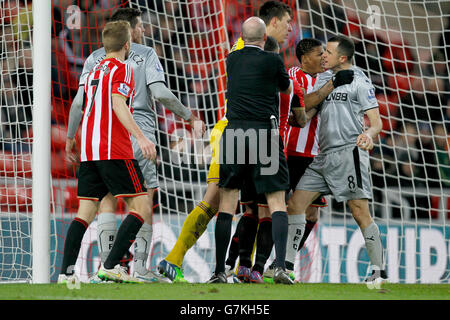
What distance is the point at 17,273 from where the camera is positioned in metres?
6.38

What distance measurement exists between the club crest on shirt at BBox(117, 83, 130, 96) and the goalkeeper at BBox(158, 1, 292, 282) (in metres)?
0.75

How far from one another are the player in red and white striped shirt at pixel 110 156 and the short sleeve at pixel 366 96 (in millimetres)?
1539

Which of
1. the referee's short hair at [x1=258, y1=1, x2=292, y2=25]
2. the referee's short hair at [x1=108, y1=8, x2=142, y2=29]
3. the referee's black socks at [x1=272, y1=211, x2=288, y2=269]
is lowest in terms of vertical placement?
the referee's black socks at [x1=272, y1=211, x2=288, y2=269]

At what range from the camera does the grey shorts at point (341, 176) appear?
5.01 m

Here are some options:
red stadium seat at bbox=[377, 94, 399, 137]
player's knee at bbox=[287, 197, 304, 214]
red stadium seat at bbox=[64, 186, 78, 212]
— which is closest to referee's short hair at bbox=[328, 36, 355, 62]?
player's knee at bbox=[287, 197, 304, 214]

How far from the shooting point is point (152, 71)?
5.07 meters

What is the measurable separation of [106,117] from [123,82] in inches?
9.2

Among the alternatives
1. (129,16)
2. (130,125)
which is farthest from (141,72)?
(130,125)

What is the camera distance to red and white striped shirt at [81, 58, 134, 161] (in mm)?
4410

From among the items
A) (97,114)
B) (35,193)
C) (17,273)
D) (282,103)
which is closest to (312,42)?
(282,103)

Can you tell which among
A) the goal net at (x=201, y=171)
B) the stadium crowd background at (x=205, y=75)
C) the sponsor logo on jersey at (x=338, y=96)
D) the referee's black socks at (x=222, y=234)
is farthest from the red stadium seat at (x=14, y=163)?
the sponsor logo on jersey at (x=338, y=96)

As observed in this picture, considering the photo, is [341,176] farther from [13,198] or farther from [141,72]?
[13,198]

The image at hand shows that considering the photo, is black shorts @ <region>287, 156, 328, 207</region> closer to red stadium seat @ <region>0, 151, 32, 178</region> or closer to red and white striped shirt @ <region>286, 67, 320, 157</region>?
red and white striped shirt @ <region>286, 67, 320, 157</region>

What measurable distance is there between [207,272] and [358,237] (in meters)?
1.48
